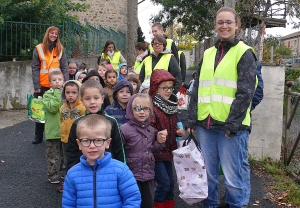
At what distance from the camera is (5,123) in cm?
931

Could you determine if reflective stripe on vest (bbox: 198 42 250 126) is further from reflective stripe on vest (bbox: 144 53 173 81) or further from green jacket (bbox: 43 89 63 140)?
green jacket (bbox: 43 89 63 140)

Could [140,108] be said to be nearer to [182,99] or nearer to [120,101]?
[120,101]

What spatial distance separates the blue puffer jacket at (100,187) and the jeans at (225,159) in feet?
4.09

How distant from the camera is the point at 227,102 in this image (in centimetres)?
376

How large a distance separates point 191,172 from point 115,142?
0.85 meters

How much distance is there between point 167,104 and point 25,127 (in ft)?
18.4

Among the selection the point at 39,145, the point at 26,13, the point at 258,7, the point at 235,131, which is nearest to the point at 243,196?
the point at 235,131

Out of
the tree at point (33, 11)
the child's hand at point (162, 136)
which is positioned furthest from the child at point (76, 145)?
the tree at point (33, 11)

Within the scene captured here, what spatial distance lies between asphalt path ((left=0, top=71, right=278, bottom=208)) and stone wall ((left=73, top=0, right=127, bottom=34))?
18.2m

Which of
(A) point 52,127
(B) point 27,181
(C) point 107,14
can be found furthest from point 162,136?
(C) point 107,14

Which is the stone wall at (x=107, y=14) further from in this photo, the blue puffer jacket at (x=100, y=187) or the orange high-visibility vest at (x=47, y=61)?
the blue puffer jacket at (x=100, y=187)

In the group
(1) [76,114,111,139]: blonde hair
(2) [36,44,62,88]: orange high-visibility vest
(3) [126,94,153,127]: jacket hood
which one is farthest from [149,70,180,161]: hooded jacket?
(2) [36,44,62,88]: orange high-visibility vest

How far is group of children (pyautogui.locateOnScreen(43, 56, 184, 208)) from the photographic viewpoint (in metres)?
2.83

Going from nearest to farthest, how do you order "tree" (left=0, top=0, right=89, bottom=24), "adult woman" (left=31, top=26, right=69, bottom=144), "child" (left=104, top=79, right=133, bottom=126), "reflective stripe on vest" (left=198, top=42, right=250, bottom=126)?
"reflective stripe on vest" (left=198, top=42, right=250, bottom=126), "child" (left=104, top=79, right=133, bottom=126), "adult woman" (left=31, top=26, right=69, bottom=144), "tree" (left=0, top=0, right=89, bottom=24)
